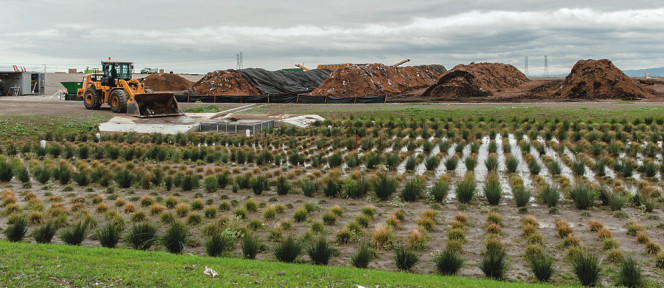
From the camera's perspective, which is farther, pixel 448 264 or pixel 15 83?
pixel 15 83

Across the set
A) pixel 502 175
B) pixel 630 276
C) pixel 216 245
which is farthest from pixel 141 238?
pixel 502 175

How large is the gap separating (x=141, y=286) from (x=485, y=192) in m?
7.30

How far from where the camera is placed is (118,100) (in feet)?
92.6

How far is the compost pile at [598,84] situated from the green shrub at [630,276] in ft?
132

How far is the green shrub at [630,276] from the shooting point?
6.32 meters

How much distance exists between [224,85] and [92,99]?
21929 mm

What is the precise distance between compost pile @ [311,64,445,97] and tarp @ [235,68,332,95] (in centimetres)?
662

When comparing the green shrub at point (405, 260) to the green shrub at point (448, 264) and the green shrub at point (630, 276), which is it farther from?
the green shrub at point (630, 276)

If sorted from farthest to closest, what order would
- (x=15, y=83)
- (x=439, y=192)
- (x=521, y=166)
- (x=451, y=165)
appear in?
(x=15, y=83) < (x=521, y=166) < (x=451, y=165) < (x=439, y=192)

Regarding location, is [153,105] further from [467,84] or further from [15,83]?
[467,84]

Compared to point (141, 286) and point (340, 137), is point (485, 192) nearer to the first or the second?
point (141, 286)

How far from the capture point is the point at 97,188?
39.4ft

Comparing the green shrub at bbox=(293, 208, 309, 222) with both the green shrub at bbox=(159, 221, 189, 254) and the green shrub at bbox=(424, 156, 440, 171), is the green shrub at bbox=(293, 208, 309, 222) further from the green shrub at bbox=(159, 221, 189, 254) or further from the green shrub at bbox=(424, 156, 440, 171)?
the green shrub at bbox=(424, 156, 440, 171)

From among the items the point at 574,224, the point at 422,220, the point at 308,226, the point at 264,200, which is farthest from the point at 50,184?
the point at 574,224
